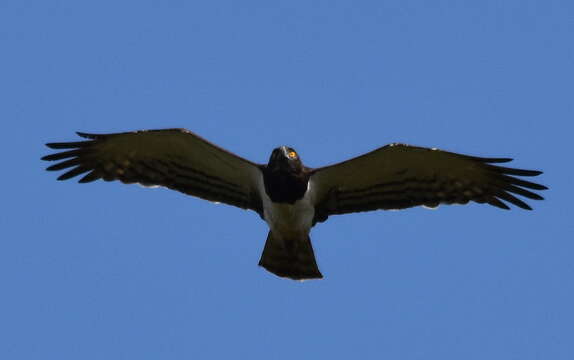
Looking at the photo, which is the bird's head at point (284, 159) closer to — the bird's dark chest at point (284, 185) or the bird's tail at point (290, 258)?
the bird's dark chest at point (284, 185)

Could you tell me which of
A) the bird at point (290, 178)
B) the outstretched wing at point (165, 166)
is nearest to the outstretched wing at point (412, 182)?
the bird at point (290, 178)

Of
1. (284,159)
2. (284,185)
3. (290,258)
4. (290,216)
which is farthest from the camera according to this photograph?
(290,258)

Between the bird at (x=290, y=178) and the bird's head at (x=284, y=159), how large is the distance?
0.01 m

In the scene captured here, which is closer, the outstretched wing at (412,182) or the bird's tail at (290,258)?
the outstretched wing at (412,182)

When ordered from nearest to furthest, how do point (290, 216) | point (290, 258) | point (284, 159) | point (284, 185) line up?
point (284, 159), point (284, 185), point (290, 216), point (290, 258)

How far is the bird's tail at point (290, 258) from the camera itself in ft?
59.6

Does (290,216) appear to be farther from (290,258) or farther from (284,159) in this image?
(284,159)

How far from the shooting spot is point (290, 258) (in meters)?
18.2

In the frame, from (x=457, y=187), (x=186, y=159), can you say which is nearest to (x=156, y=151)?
(x=186, y=159)

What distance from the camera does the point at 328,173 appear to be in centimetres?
1802

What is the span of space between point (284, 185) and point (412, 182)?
1.85 metres

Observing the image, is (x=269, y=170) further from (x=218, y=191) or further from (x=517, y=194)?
(x=517, y=194)

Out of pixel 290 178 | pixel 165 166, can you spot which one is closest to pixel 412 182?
pixel 290 178

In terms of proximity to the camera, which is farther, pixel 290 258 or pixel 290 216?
pixel 290 258
